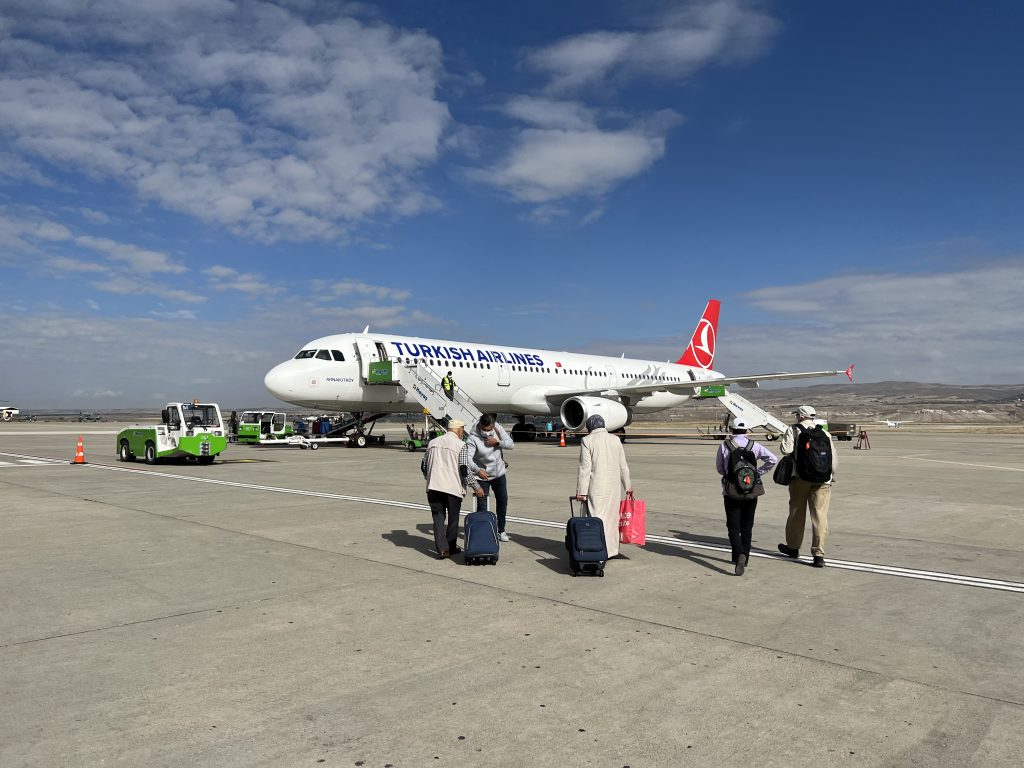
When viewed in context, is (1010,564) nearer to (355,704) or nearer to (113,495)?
(355,704)

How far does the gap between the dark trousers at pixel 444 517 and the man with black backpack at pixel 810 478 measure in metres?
3.45

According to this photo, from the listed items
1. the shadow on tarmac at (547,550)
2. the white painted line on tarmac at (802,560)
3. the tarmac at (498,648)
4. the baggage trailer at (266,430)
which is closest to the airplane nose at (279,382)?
the baggage trailer at (266,430)

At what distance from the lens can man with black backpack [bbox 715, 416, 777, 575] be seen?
7.00 m

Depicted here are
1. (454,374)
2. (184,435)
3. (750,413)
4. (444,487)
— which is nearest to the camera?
(444,487)

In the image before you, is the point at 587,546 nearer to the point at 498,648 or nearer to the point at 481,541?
the point at 481,541

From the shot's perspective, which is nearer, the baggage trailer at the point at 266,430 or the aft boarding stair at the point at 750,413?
the baggage trailer at the point at 266,430

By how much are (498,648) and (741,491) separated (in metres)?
3.25

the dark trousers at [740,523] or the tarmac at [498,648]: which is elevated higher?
the dark trousers at [740,523]

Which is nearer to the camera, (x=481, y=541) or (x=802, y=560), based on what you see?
(x=481, y=541)

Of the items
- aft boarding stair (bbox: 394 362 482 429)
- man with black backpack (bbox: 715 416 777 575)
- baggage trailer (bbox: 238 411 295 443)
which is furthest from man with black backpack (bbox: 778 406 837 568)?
baggage trailer (bbox: 238 411 295 443)

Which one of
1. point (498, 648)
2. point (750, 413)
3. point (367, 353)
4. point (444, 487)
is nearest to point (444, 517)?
point (444, 487)

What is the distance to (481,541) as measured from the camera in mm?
7289

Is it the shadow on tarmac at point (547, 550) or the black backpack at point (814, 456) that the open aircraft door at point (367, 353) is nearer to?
the shadow on tarmac at point (547, 550)

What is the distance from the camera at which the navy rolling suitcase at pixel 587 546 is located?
266 inches
